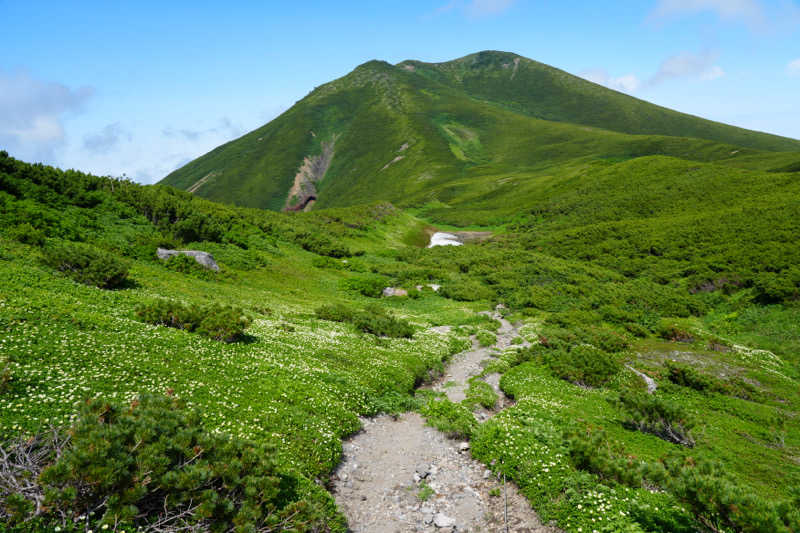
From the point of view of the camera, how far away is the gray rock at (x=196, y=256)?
99.7ft

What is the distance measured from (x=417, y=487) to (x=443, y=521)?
1655 mm

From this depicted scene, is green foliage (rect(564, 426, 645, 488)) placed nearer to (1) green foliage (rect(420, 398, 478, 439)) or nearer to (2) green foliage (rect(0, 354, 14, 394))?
(1) green foliage (rect(420, 398, 478, 439))

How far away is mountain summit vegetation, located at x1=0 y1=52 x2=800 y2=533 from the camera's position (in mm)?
7309

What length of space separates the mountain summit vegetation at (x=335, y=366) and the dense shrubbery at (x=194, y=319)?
10cm

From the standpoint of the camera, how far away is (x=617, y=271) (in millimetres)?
54656

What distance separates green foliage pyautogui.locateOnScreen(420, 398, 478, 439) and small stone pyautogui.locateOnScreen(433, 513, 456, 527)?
4372 mm

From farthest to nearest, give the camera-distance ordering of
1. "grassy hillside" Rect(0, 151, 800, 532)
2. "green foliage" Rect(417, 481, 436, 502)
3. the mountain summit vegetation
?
1. "green foliage" Rect(417, 481, 436, 502)
2. "grassy hillside" Rect(0, 151, 800, 532)
3. the mountain summit vegetation

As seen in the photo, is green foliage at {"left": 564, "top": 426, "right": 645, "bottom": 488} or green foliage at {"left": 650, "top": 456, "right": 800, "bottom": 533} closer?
green foliage at {"left": 650, "top": 456, "right": 800, "bottom": 533}

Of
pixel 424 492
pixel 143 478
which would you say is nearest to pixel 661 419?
pixel 424 492

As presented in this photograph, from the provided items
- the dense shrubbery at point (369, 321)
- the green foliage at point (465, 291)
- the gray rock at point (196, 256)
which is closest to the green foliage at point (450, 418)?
the dense shrubbery at point (369, 321)

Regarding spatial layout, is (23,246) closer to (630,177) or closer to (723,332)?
(723,332)

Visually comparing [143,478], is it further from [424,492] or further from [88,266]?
[88,266]

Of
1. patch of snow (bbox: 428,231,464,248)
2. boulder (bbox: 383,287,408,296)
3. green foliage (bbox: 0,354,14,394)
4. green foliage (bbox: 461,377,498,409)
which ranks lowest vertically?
green foliage (bbox: 461,377,498,409)

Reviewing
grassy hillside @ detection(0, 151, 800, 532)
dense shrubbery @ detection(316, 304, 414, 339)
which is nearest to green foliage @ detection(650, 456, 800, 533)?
grassy hillside @ detection(0, 151, 800, 532)
